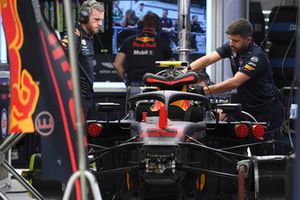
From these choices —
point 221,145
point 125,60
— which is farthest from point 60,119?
point 125,60

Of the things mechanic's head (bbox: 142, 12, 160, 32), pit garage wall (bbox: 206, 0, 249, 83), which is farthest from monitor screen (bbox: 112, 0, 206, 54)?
mechanic's head (bbox: 142, 12, 160, 32)

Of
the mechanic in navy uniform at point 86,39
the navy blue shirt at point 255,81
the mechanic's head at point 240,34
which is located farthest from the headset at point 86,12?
the navy blue shirt at point 255,81

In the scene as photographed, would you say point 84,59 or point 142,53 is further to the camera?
point 142,53

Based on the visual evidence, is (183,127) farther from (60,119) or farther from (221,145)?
(60,119)

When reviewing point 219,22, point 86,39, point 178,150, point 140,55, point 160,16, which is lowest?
point 178,150

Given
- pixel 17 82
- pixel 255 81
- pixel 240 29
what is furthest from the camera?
pixel 255 81

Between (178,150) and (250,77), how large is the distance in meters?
3.18

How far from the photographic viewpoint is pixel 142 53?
10.9 metres

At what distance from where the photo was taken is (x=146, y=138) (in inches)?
231

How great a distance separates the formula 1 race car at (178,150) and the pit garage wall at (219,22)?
11.3ft

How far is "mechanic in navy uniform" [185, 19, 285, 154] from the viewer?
28.4 feet

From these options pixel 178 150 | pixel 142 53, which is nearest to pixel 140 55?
pixel 142 53

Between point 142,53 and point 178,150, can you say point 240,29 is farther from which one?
point 178,150

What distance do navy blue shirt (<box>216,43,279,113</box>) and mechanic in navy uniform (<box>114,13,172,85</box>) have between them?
6.64ft
